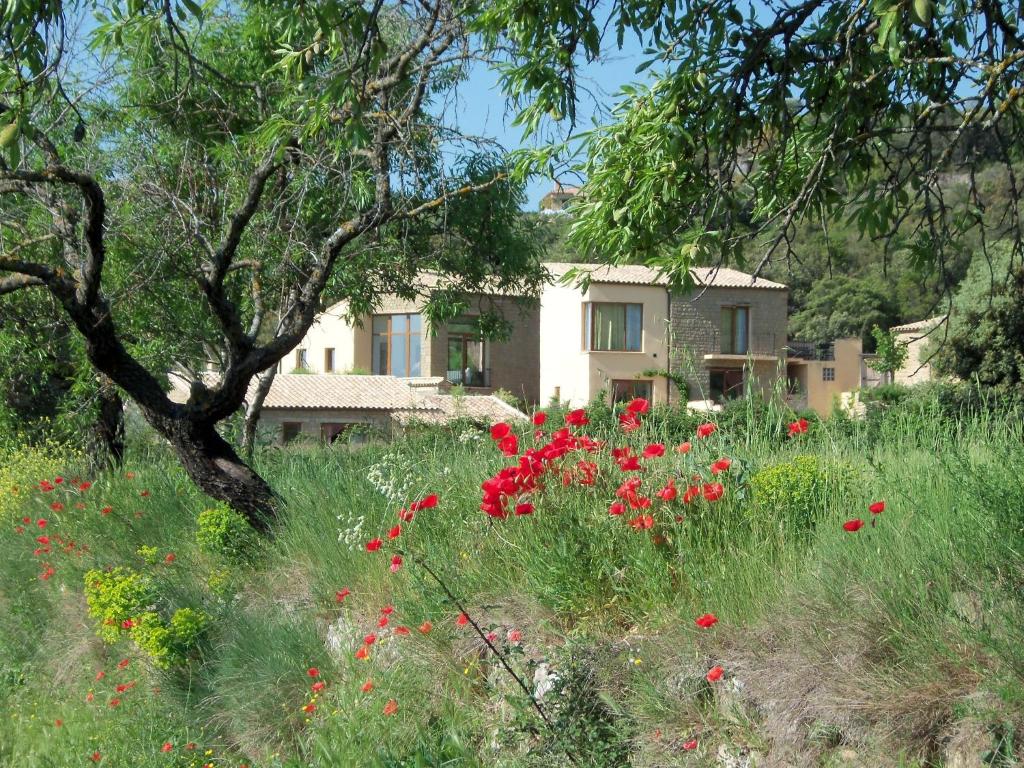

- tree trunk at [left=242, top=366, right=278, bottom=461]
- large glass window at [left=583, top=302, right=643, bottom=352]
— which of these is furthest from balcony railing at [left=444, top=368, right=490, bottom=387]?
tree trunk at [left=242, top=366, right=278, bottom=461]

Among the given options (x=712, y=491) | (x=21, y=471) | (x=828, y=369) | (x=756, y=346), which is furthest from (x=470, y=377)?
(x=712, y=491)

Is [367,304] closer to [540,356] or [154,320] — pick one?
[154,320]

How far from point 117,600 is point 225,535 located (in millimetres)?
1184

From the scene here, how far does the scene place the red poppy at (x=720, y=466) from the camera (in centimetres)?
514

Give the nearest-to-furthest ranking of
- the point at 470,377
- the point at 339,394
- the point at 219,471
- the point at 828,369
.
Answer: the point at 219,471, the point at 339,394, the point at 470,377, the point at 828,369

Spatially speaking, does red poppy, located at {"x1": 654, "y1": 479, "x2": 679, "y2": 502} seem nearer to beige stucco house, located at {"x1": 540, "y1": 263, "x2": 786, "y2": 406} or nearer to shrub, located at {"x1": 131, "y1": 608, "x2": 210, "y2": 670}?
shrub, located at {"x1": 131, "y1": 608, "x2": 210, "y2": 670}

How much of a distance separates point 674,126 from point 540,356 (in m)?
37.6

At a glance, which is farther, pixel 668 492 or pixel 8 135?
pixel 668 492

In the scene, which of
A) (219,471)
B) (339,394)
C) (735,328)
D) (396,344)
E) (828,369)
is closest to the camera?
(219,471)

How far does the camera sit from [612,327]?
39.7 meters

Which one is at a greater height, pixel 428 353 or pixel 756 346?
pixel 756 346

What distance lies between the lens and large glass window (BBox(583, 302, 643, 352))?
39281mm

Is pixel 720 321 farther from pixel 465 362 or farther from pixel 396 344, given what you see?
pixel 396 344

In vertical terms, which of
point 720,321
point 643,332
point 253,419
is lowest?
point 253,419
